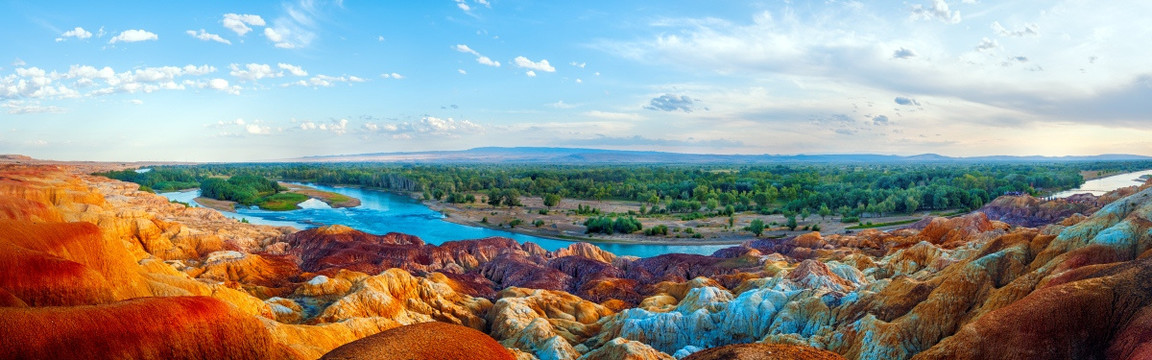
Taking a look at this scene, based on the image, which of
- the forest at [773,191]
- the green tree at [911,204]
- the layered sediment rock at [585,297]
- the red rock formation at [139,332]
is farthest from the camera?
the forest at [773,191]

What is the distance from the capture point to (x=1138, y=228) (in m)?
25.8

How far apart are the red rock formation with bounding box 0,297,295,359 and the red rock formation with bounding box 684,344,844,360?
1689cm

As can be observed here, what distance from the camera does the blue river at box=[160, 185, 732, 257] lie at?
89750mm

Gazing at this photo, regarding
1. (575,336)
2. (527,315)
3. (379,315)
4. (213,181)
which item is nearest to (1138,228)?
(575,336)

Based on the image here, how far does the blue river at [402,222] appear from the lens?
294ft

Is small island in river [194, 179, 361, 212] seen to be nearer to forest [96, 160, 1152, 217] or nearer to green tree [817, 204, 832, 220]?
forest [96, 160, 1152, 217]

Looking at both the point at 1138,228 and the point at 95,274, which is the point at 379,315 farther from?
the point at 1138,228

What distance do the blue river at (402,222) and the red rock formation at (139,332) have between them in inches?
2599

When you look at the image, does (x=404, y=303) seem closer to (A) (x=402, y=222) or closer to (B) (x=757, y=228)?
(B) (x=757, y=228)

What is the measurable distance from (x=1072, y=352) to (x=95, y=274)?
36580mm

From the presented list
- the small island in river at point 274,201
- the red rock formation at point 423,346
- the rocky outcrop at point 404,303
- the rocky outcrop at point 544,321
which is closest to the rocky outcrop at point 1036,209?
the rocky outcrop at point 544,321

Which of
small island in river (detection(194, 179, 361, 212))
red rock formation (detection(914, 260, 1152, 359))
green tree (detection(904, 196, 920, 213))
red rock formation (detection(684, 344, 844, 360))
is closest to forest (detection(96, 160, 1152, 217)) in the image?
green tree (detection(904, 196, 920, 213))

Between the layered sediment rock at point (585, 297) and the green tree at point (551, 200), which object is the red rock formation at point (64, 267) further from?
the green tree at point (551, 200)

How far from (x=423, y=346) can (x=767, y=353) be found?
967 centimetres
